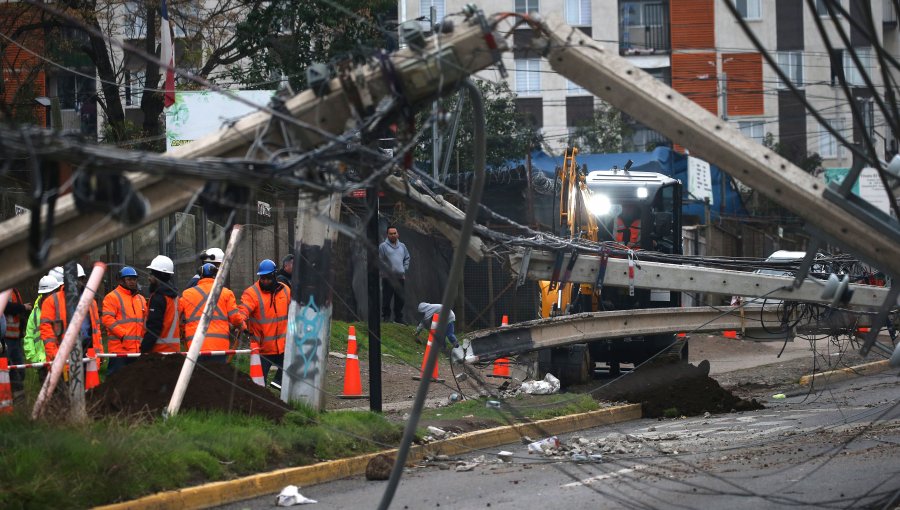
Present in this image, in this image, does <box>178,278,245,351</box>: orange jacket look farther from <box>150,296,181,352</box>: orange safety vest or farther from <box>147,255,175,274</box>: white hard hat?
<box>147,255,175,274</box>: white hard hat

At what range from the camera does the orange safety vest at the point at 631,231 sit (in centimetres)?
1969

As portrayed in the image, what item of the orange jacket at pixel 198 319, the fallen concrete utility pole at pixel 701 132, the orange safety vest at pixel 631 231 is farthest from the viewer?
the orange safety vest at pixel 631 231

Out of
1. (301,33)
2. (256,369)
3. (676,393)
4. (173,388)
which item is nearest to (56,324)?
(173,388)

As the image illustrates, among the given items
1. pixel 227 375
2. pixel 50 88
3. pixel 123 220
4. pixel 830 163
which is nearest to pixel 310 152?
pixel 123 220

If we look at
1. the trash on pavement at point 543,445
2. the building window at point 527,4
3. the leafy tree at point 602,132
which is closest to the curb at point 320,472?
the trash on pavement at point 543,445

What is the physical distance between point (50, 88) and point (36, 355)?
25.9 m

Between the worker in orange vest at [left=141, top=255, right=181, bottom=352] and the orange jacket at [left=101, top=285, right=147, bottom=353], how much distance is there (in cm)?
30

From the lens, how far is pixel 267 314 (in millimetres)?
14047

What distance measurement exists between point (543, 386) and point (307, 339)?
4.98 m

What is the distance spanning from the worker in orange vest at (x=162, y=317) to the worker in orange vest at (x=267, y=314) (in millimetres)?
1204

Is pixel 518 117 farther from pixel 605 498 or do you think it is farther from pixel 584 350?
pixel 605 498

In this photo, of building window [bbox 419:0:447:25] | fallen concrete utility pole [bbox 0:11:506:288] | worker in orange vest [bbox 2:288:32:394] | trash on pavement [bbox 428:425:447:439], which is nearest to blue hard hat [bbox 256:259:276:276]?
trash on pavement [bbox 428:425:447:439]

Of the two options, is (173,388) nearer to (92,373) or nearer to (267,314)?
(92,373)

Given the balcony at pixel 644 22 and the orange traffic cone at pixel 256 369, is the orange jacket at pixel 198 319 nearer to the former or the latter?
the orange traffic cone at pixel 256 369
